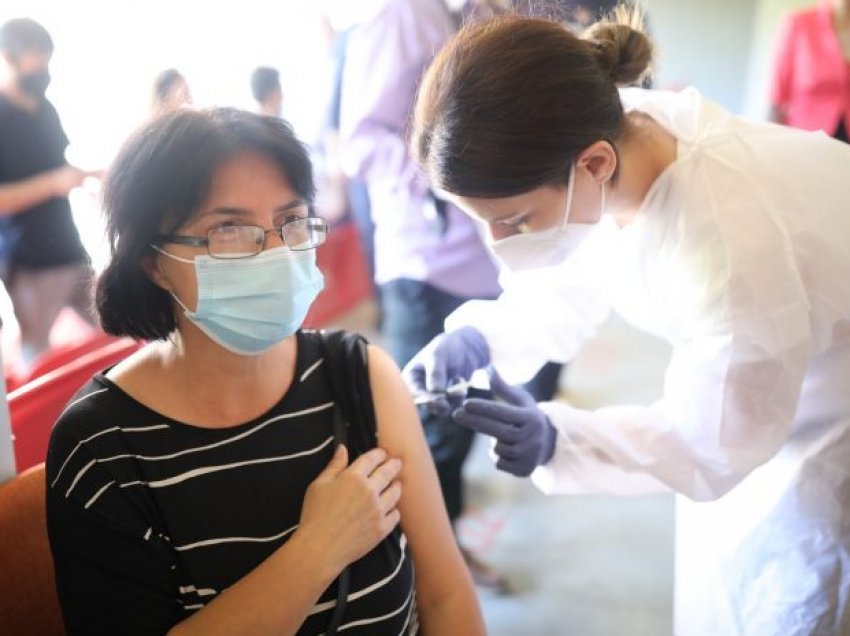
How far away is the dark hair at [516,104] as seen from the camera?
3.19ft

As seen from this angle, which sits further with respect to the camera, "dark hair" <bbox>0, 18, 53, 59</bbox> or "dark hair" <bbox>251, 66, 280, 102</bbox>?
"dark hair" <bbox>251, 66, 280, 102</bbox>

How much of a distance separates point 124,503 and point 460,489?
125cm

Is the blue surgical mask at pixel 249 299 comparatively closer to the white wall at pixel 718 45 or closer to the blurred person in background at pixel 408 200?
the blurred person in background at pixel 408 200

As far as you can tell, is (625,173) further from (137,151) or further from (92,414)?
(92,414)

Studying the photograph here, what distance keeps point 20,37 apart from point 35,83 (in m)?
0.13

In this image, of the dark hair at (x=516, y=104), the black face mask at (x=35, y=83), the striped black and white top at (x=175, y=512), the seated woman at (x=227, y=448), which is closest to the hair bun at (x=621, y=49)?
the dark hair at (x=516, y=104)

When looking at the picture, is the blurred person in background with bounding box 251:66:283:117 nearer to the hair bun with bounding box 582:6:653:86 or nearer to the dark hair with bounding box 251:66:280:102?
the dark hair with bounding box 251:66:280:102

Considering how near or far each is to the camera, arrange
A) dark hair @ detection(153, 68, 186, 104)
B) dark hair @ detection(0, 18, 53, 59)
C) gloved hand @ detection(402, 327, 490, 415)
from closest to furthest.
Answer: gloved hand @ detection(402, 327, 490, 415), dark hair @ detection(0, 18, 53, 59), dark hair @ detection(153, 68, 186, 104)

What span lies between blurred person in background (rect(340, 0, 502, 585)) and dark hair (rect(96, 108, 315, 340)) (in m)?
0.81

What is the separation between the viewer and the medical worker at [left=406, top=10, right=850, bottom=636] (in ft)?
3.23

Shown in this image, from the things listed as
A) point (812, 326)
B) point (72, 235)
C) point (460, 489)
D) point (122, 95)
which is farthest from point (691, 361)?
point (122, 95)

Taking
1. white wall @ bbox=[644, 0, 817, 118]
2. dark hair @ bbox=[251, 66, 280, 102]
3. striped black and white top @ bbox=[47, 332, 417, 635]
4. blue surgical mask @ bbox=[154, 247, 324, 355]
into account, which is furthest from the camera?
white wall @ bbox=[644, 0, 817, 118]

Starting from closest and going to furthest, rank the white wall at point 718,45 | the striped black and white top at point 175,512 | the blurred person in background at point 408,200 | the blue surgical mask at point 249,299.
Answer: the striped black and white top at point 175,512 → the blue surgical mask at point 249,299 → the blurred person in background at point 408,200 → the white wall at point 718,45

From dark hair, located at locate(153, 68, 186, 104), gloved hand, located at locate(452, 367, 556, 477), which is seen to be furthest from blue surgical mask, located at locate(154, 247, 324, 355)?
dark hair, located at locate(153, 68, 186, 104)
